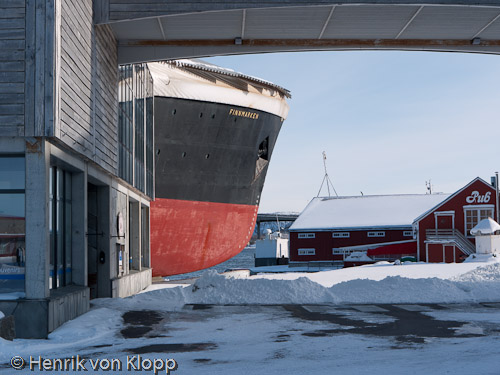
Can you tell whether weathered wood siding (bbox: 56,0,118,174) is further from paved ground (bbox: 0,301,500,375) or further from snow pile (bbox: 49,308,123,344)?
paved ground (bbox: 0,301,500,375)

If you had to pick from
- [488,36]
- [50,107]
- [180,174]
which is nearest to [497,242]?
[180,174]

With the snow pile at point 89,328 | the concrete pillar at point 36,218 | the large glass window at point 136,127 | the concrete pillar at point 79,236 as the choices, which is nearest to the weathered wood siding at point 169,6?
the large glass window at point 136,127

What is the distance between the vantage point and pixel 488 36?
2039 cm

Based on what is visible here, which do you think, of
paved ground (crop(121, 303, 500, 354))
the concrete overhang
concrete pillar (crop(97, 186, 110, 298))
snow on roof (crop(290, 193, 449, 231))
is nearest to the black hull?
concrete pillar (crop(97, 186, 110, 298))

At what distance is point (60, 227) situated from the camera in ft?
51.2

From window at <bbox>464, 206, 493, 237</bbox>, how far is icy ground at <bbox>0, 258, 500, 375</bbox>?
98.8 ft

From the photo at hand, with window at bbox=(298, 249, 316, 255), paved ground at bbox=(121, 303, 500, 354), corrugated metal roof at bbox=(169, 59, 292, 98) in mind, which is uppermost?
corrugated metal roof at bbox=(169, 59, 292, 98)

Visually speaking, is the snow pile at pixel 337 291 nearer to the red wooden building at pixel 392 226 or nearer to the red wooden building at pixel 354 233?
the red wooden building at pixel 392 226

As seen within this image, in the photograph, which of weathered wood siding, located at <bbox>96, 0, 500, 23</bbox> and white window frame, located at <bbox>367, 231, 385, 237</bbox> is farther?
white window frame, located at <bbox>367, 231, 385, 237</bbox>

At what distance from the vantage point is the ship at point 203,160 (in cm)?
3712

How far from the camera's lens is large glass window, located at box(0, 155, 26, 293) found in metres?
13.1

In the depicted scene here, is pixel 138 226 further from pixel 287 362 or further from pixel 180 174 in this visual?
pixel 287 362

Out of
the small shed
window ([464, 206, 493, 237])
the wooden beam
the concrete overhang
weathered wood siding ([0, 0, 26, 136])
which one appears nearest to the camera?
weathered wood siding ([0, 0, 26, 136])

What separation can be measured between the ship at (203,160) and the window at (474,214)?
59.3 feet
